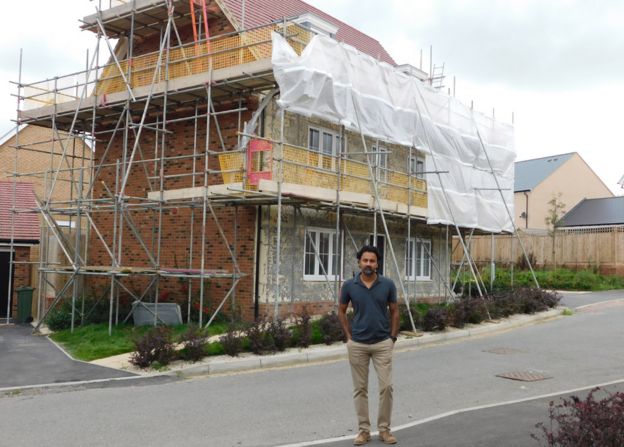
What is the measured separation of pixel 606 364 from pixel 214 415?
7266mm

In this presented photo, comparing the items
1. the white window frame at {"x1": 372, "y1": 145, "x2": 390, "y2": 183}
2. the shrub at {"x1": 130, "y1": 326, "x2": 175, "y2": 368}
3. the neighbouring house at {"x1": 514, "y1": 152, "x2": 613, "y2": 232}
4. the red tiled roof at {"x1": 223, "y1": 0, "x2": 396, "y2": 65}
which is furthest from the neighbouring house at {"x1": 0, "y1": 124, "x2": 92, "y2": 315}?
the neighbouring house at {"x1": 514, "y1": 152, "x2": 613, "y2": 232}

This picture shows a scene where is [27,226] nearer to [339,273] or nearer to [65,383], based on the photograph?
[339,273]

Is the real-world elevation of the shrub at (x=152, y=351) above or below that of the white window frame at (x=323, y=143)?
below

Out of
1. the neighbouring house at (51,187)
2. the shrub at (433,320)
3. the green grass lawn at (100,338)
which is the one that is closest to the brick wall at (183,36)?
the neighbouring house at (51,187)

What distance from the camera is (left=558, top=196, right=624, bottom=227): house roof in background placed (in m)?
40.8

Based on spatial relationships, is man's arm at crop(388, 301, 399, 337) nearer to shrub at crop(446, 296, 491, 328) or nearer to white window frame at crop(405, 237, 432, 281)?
shrub at crop(446, 296, 491, 328)

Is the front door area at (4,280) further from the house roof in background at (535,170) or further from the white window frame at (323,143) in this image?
the house roof in background at (535,170)

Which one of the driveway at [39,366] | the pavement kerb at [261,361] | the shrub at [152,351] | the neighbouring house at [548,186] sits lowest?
the driveway at [39,366]

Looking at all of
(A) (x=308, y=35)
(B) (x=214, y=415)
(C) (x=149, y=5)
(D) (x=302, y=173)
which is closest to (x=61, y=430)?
(B) (x=214, y=415)

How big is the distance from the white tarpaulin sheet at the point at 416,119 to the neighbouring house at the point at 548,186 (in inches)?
823

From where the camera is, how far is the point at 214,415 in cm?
780

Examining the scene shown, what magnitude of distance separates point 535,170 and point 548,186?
2.60 metres

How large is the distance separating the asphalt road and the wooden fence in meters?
18.4

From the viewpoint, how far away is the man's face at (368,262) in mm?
6473
